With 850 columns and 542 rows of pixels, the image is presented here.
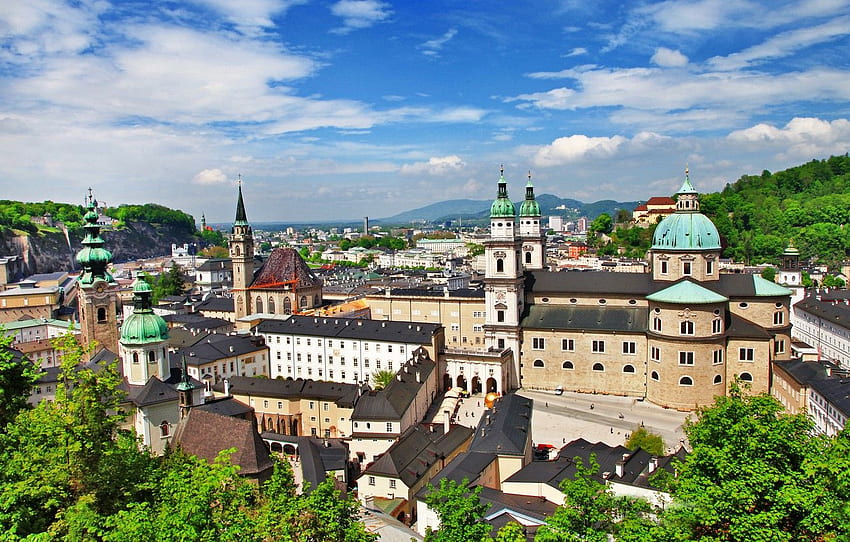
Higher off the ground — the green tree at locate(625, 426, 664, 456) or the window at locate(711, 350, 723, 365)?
the window at locate(711, 350, 723, 365)

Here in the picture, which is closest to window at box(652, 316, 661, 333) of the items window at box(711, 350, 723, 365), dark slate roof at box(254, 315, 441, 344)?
window at box(711, 350, 723, 365)

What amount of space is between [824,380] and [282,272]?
181ft

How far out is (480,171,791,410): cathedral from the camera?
5062cm

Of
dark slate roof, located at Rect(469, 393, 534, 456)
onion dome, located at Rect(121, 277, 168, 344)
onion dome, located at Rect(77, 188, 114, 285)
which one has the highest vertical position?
onion dome, located at Rect(77, 188, 114, 285)

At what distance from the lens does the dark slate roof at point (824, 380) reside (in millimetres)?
38250

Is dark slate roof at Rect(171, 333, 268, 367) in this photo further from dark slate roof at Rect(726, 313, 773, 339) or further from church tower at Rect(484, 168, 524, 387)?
dark slate roof at Rect(726, 313, 773, 339)

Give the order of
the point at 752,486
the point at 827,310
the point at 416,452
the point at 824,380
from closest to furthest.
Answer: the point at 752,486, the point at 416,452, the point at 824,380, the point at 827,310

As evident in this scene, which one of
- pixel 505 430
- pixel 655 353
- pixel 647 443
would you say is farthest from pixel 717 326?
pixel 505 430

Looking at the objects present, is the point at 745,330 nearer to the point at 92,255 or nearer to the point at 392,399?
the point at 392,399

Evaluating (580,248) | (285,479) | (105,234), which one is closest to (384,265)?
(580,248)

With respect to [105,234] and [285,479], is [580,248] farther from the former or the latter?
[285,479]

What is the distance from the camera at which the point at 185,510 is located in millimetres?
14625

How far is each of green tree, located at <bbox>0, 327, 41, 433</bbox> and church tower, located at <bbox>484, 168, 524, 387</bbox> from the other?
134 ft

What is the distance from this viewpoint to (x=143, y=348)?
41219mm
